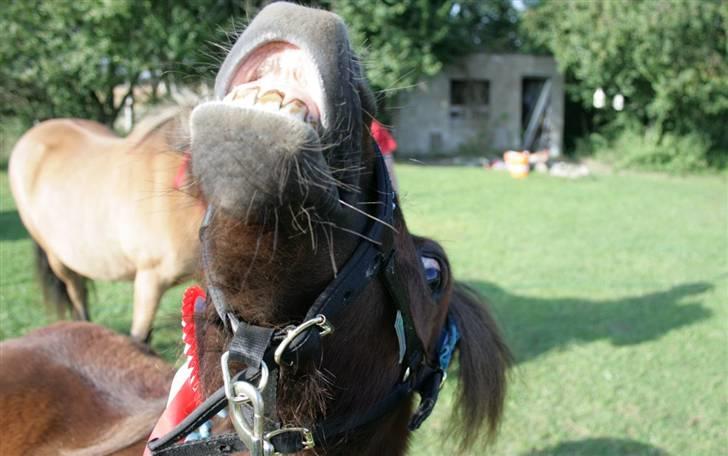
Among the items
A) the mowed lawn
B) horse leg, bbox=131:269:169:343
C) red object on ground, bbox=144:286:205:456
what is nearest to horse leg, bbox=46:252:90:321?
the mowed lawn

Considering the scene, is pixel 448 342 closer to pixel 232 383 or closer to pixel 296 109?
pixel 232 383

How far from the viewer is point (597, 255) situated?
8500 mm

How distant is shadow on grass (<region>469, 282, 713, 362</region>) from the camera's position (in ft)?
17.8

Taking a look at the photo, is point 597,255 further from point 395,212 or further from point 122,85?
point 122,85

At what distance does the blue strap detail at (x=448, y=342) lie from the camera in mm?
1593

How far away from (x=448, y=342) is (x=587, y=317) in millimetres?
4805

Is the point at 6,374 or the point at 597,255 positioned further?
the point at 597,255

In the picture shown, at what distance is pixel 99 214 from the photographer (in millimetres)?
4438

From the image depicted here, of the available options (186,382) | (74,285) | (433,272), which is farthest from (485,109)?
(186,382)

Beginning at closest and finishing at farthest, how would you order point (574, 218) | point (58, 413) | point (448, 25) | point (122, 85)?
point (58, 413) < point (574, 218) < point (122, 85) < point (448, 25)

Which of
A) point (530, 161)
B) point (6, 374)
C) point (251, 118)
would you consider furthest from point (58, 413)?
point (530, 161)

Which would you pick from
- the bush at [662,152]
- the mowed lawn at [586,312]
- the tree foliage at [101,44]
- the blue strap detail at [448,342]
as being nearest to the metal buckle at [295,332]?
the mowed lawn at [586,312]

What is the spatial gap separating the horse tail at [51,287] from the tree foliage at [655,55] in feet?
→ 57.8

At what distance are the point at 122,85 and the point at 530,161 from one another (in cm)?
1246
